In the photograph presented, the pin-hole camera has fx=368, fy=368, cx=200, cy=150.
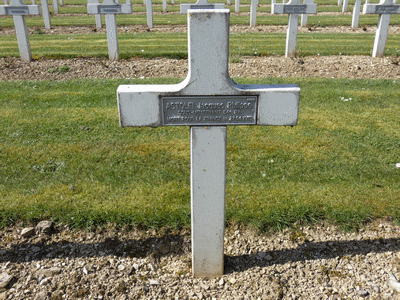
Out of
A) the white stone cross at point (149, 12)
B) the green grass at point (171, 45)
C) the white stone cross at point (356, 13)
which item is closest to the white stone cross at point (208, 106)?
the green grass at point (171, 45)

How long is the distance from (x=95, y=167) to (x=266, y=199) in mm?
2163

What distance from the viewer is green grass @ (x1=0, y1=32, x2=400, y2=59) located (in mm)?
10422

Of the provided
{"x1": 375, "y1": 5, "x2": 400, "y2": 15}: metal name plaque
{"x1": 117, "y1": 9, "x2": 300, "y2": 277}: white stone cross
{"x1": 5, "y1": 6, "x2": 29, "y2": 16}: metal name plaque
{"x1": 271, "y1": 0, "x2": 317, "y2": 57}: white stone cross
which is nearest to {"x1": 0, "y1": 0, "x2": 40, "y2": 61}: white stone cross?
{"x1": 5, "y1": 6, "x2": 29, "y2": 16}: metal name plaque

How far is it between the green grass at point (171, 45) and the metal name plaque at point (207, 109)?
7.97 meters

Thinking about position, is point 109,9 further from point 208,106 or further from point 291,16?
point 208,106

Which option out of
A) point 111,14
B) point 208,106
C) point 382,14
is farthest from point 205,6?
point 208,106

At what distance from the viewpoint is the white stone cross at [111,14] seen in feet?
32.4

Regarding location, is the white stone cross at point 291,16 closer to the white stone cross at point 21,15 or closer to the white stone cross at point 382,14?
the white stone cross at point 382,14

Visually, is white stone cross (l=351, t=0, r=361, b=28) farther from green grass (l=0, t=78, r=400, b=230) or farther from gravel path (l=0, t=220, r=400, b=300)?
gravel path (l=0, t=220, r=400, b=300)

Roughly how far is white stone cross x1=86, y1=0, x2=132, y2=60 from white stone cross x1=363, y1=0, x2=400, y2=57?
6.41 meters

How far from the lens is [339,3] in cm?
2294

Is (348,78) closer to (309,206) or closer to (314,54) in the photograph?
(314,54)

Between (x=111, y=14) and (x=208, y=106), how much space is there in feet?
28.1

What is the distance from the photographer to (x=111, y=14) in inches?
393
